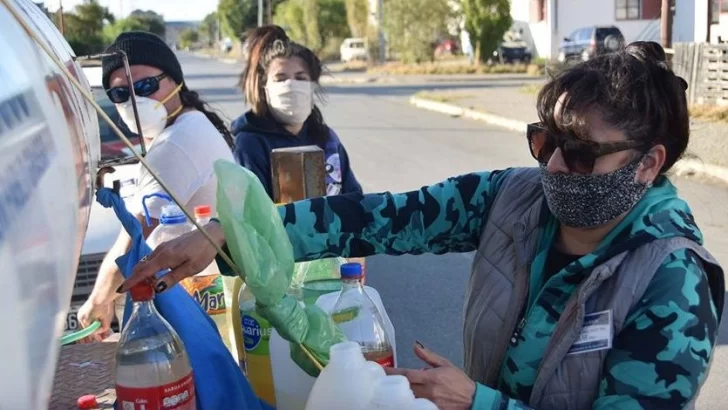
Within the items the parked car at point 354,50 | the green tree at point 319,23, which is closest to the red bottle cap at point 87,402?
the parked car at point 354,50

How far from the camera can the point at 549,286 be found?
1765 mm

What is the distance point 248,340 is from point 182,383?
A: 32cm

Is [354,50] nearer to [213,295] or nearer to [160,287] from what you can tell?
[213,295]

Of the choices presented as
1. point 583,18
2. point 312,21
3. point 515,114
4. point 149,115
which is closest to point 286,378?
point 149,115

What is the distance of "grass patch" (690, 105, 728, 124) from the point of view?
14.1 metres

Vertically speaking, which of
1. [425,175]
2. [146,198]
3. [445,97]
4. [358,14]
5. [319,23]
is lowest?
[425,175]

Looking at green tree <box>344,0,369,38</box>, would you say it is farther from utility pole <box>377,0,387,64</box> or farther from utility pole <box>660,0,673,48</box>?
utility pole <box>660,0,673,48</box>

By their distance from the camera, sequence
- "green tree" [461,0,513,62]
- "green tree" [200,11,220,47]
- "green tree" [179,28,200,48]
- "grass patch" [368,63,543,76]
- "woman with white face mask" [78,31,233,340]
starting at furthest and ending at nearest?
"green tree" [179,28,200,48]
"green tree" [200,11,220,47]
"grass patch" [368,63,543,76]
"green tree" [461,0,513,62]
"woman with white face mask" [78,31,233,340]

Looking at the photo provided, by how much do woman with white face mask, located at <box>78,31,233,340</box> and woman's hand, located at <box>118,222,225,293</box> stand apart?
3.44 ft

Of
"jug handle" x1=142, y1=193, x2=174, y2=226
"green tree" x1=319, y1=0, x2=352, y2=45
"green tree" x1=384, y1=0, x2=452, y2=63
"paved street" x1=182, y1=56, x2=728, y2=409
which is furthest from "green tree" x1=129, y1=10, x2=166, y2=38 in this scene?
"jug handle" x1=142, y1=193, x2=174, y2=226

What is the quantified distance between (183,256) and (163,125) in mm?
1619

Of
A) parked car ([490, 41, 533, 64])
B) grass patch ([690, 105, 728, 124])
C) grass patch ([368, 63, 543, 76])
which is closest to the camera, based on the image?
grass patch ([690, 105, 728, 124])

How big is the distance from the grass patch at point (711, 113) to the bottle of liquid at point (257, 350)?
13.4 meters

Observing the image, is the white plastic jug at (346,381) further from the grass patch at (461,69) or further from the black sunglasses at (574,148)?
the grass patch at (461,69)
